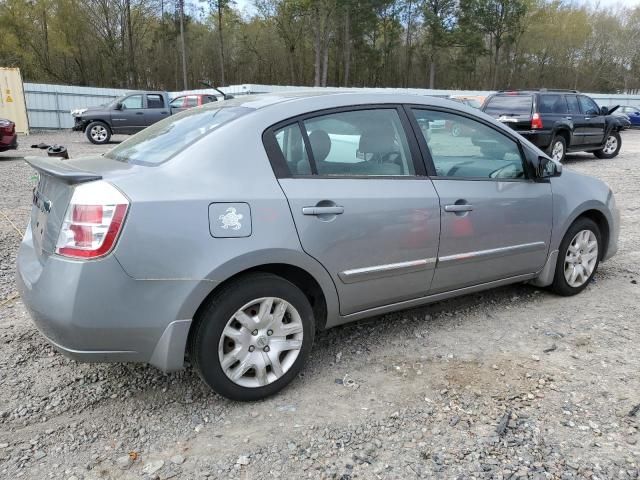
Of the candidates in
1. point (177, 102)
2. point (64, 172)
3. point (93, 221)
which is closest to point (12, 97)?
point (177, 102)

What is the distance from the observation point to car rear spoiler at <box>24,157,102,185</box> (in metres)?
2.46

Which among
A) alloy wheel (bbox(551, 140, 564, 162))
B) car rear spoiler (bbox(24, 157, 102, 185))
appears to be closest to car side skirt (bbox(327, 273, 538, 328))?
car rear spoiler (bbox(24, 157, 102, 185))

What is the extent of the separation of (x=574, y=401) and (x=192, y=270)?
6.81 ft

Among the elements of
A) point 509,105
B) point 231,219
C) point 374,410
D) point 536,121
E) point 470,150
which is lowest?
point 374,410

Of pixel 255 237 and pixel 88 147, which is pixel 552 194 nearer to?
pixel 255 237

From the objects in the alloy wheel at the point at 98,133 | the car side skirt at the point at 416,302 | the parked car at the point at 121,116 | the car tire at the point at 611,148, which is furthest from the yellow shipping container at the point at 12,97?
the car side skirt at the point at 416,302

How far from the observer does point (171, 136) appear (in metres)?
3.02

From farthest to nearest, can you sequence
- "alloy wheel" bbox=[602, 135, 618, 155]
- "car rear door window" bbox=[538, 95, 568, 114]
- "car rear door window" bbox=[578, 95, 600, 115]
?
"alloy wheel" bbox=[602, 135, 618, 155] → "car rear door window" bbox=[578, 95, 600, 115] → "car rear door window" bbox=[538, 95, 568, 114]

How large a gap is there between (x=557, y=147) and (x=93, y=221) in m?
12.1

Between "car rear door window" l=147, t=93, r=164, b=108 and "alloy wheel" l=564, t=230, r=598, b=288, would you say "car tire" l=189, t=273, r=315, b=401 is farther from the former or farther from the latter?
"car rear door window" l=147, t=93, r=164, b=108

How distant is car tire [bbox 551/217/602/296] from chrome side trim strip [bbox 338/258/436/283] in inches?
56.7

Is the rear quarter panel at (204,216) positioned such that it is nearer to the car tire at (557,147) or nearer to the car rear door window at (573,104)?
the car tire at (557,147)

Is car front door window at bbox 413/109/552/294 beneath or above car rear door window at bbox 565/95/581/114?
beneath

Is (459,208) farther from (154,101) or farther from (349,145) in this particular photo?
(154,101)
